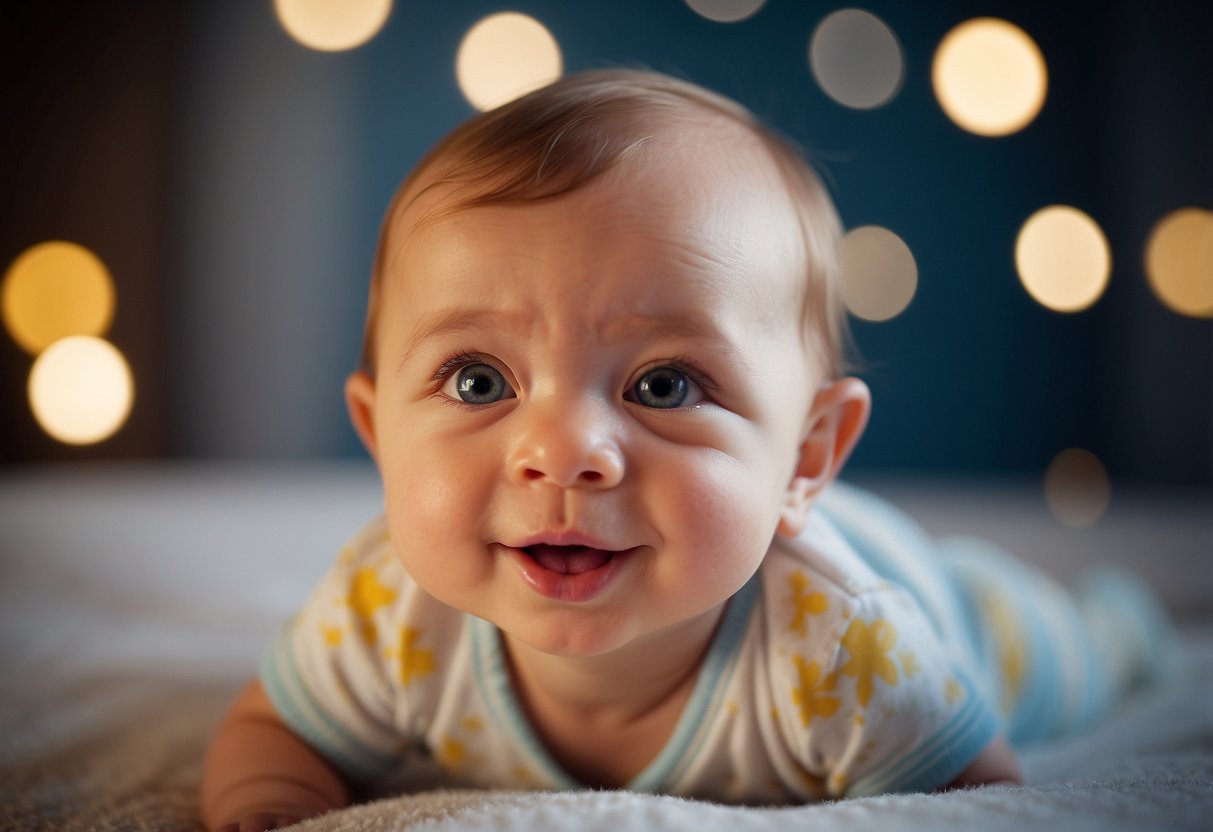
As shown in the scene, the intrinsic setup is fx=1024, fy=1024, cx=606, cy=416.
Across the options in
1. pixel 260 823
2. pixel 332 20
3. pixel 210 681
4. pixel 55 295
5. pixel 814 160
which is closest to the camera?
pixel 260 823

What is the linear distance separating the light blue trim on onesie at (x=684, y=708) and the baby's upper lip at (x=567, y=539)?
0.74 feet

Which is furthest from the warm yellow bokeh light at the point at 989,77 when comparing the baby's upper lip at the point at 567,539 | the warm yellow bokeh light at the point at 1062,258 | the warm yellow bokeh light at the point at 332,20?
the baby's upper lip at the point at 567,539

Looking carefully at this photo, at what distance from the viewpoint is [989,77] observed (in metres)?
2.31

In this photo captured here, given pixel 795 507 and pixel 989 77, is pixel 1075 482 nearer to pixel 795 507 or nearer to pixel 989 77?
pixel 989 77

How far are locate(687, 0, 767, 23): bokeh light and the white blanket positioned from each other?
1141 mm

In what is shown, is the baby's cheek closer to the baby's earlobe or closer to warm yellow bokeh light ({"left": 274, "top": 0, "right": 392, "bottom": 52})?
the baby's earlobe

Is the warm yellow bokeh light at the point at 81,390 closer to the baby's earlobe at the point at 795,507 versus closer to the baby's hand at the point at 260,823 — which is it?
the baby's hand at the point at 260,823

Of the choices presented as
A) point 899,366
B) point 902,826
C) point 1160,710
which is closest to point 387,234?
point 902,826

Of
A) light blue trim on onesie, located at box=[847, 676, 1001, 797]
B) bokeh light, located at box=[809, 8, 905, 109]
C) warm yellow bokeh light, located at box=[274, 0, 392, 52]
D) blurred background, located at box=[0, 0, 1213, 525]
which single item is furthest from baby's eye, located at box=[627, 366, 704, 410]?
warm yellow bokeh light, located at box=[274, 0, 392, 52]

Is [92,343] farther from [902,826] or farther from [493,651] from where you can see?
[902,826]

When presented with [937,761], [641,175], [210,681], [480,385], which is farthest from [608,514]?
[210,681]

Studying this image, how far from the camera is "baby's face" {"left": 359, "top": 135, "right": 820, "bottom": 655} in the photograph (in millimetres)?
671

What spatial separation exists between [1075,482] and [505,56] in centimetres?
161

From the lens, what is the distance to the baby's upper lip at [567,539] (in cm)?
66
